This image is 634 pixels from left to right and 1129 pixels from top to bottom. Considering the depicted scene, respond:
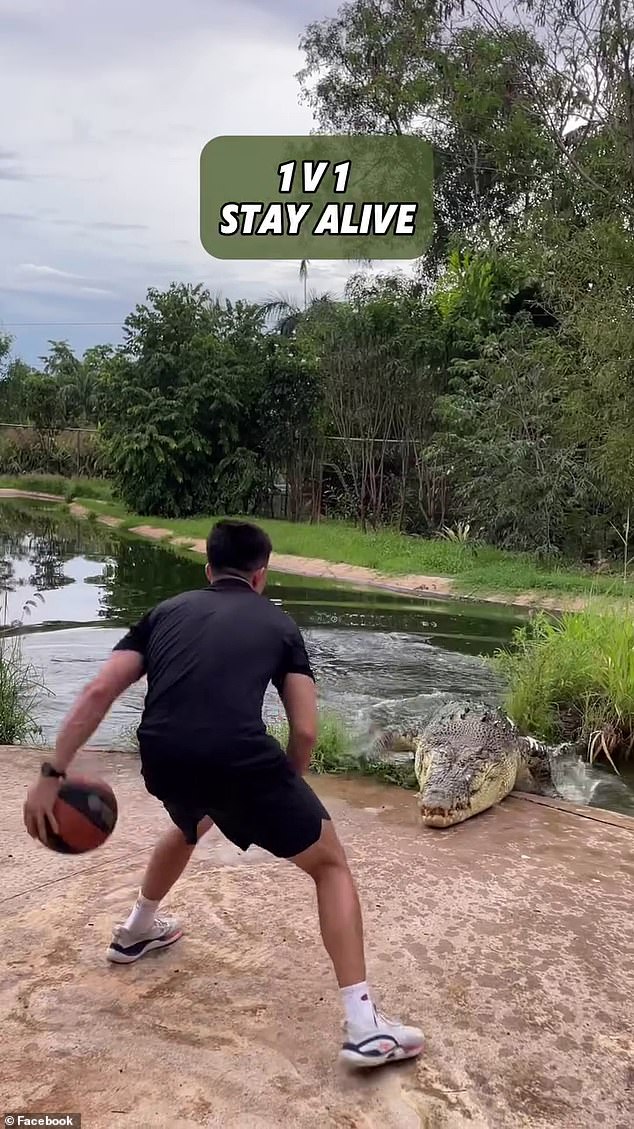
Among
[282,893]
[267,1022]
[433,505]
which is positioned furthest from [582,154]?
[267,1022]

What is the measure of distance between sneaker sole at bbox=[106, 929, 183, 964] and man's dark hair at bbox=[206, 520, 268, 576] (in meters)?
1.06

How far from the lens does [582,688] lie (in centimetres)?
566

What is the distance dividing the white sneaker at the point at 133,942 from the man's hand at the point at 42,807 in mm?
581

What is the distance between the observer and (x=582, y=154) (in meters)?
8.92

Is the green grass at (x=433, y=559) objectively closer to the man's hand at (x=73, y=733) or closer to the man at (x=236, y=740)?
the man at (x=236, y=740)

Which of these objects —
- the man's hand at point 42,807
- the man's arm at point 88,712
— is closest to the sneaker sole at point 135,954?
the man's hand at point 42,807

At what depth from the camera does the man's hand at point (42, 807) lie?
2131 millimetres

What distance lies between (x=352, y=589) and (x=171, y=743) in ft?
32.3

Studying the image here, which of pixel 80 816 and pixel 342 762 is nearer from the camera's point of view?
pixel 80 816

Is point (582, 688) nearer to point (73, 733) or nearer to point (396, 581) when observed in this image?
point (73, 733)

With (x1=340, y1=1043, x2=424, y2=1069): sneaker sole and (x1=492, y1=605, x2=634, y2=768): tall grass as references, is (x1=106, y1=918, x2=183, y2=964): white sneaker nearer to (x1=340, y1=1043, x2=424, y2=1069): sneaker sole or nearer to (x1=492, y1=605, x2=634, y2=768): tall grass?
(x1=340, y1=1043, x2=424, y2=1069): sneaker sole

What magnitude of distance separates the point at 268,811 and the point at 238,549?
0.60m

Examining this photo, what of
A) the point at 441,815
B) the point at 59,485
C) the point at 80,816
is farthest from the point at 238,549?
the point at 59,485

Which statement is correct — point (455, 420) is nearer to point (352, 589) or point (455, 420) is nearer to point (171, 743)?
point (352, 589)
